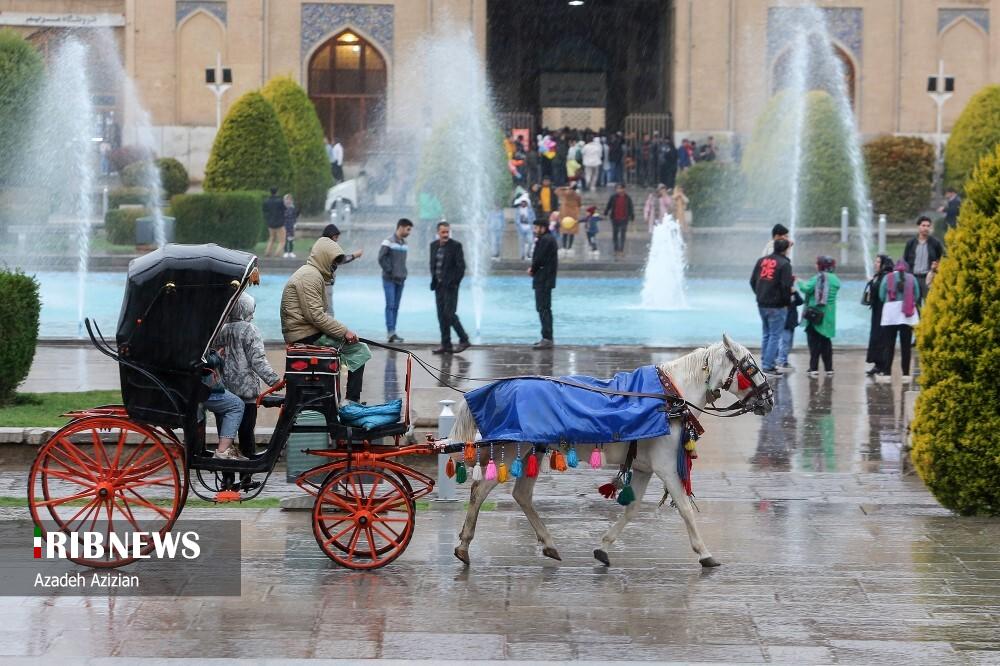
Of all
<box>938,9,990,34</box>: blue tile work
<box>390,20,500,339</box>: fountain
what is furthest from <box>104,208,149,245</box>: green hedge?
<box>938,9,990,34</box>: blue tile work

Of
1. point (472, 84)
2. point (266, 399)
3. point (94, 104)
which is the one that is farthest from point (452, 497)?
point (94, 104)

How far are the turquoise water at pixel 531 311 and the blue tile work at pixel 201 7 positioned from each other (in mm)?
15609

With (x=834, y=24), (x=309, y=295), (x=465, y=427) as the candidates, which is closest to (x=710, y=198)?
(x=834, y=24)

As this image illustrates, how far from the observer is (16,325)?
38.5 ft

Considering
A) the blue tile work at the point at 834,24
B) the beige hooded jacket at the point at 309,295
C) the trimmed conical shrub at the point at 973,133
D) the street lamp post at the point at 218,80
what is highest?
the blue tile work at the point at 834,24

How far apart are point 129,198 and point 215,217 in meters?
5.38

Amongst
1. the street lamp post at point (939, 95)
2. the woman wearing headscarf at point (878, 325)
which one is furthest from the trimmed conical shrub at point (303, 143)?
the woman wearing headscarf at point (878, 325)

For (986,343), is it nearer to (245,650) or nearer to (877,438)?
(877,438)

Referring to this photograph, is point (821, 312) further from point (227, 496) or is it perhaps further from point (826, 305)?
point (227, 496)

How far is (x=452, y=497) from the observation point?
977 centimetres

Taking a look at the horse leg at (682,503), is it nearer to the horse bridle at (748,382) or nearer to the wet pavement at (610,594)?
the wet pavement at (610,594)

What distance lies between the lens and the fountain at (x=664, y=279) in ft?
76.7

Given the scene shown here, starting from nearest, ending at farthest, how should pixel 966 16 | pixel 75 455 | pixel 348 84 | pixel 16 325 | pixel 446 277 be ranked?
pixel 75 455 < pixel 16 325 < pixel 446 277 < pixel 966 16 < pixel 348 84

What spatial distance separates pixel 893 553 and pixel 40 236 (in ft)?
88.6
